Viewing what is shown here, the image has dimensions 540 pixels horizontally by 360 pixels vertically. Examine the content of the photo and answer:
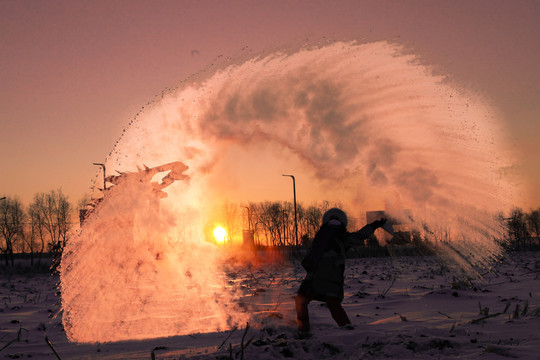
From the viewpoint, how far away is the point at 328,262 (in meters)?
Answer: 6.48

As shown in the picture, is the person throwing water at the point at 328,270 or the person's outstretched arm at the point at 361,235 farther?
the person's outstretched arm at the point at 361,235

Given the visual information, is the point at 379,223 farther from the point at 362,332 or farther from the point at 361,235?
the point at 362,332

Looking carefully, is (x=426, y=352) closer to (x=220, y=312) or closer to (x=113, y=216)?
(x=220, y=312)

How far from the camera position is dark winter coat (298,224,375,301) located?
6.35 meters

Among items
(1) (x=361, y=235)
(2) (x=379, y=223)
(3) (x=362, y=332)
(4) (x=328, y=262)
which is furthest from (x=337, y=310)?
(2) (x=379, y=223)

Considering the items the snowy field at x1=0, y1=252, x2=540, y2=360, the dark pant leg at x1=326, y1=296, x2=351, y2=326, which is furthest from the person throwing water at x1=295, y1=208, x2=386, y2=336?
the snowy field at x1=0, y1=252, x2=540, y2=360

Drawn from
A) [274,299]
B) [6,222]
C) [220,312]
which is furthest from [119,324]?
[6,222]

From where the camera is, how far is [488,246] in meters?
15.5

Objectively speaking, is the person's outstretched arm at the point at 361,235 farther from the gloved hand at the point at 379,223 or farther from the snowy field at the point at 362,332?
the snowy field at the point at 362,332

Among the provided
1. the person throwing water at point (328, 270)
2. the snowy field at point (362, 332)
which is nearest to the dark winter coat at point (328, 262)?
the person throwing water at point (328, 270)

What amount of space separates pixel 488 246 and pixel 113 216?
12.5 meters

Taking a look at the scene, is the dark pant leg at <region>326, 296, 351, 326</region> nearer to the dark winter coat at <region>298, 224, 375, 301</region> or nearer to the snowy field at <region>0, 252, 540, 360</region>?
the dark winter coat at <region>298, 224, 375, 301</region>

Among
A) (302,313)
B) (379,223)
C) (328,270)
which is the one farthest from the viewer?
(379,223)

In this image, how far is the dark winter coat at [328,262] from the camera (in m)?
6.35
